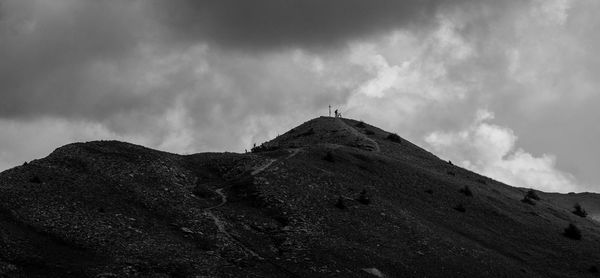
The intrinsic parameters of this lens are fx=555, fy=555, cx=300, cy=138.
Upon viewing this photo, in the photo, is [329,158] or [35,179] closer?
[35,179]

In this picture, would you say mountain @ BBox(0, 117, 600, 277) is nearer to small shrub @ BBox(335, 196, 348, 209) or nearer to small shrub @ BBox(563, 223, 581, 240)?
small shrub @ BBox(335, 196, 348, 209)

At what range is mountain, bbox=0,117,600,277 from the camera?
37.6 metres

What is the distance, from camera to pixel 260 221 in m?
47.5

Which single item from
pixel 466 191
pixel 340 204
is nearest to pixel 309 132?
pixel 466 191

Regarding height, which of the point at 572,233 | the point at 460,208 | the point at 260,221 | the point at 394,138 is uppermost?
the point at 394,138

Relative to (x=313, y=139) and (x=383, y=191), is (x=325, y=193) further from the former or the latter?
(x=313, y=139)

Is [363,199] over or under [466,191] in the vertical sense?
under

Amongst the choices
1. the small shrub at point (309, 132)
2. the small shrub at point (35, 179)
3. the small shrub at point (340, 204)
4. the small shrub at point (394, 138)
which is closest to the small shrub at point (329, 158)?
the small shrub at point (340, 204)

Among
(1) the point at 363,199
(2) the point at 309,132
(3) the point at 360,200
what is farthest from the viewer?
(2) the point at 309,132

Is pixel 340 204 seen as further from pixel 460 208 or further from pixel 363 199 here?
pixel 460 208

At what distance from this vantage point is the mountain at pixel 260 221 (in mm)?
37594

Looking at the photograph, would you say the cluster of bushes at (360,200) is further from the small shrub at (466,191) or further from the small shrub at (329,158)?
the small shrub at (466,191)

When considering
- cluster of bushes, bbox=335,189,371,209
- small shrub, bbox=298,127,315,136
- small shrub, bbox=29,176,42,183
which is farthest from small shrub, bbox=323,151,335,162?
small shrub, bbox=29,176,42,183

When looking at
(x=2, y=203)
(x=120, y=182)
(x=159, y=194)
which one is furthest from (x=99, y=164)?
(x=2, y=203)
